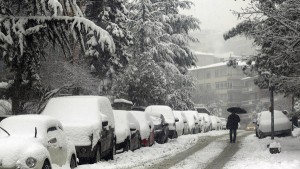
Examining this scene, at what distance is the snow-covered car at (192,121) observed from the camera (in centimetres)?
3838

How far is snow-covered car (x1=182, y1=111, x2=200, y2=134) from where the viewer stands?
38.4 meters

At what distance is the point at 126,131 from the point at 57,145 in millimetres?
7651

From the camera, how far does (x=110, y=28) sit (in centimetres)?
3005

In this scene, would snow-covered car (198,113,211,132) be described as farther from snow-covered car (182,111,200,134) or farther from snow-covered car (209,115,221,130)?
snow-covered car (209,115,221,130)

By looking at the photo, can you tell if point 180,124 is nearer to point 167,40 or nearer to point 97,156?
point 167,40

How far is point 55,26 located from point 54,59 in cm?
991

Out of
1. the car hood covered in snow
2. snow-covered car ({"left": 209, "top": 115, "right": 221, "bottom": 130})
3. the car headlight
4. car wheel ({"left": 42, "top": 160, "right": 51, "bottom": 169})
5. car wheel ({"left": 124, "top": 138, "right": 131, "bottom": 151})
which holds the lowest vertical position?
snow-covered car ({"left": 209, "top": 115, "right": 221, "bottom": 130})

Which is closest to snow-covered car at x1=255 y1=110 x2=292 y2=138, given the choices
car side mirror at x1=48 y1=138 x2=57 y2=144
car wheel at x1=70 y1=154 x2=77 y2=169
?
car wheel at x1=70 y1=154 x2=77 y2=169

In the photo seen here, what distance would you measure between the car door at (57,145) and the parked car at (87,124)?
233 centimetres

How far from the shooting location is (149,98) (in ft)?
124

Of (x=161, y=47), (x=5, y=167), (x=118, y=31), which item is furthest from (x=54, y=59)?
(x=161, y=47)

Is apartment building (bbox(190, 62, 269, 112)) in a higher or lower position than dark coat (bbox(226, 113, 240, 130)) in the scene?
higher

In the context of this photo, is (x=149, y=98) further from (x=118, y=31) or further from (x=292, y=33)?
(x=292, y=33)

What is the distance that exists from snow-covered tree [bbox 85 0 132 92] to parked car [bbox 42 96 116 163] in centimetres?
1301
